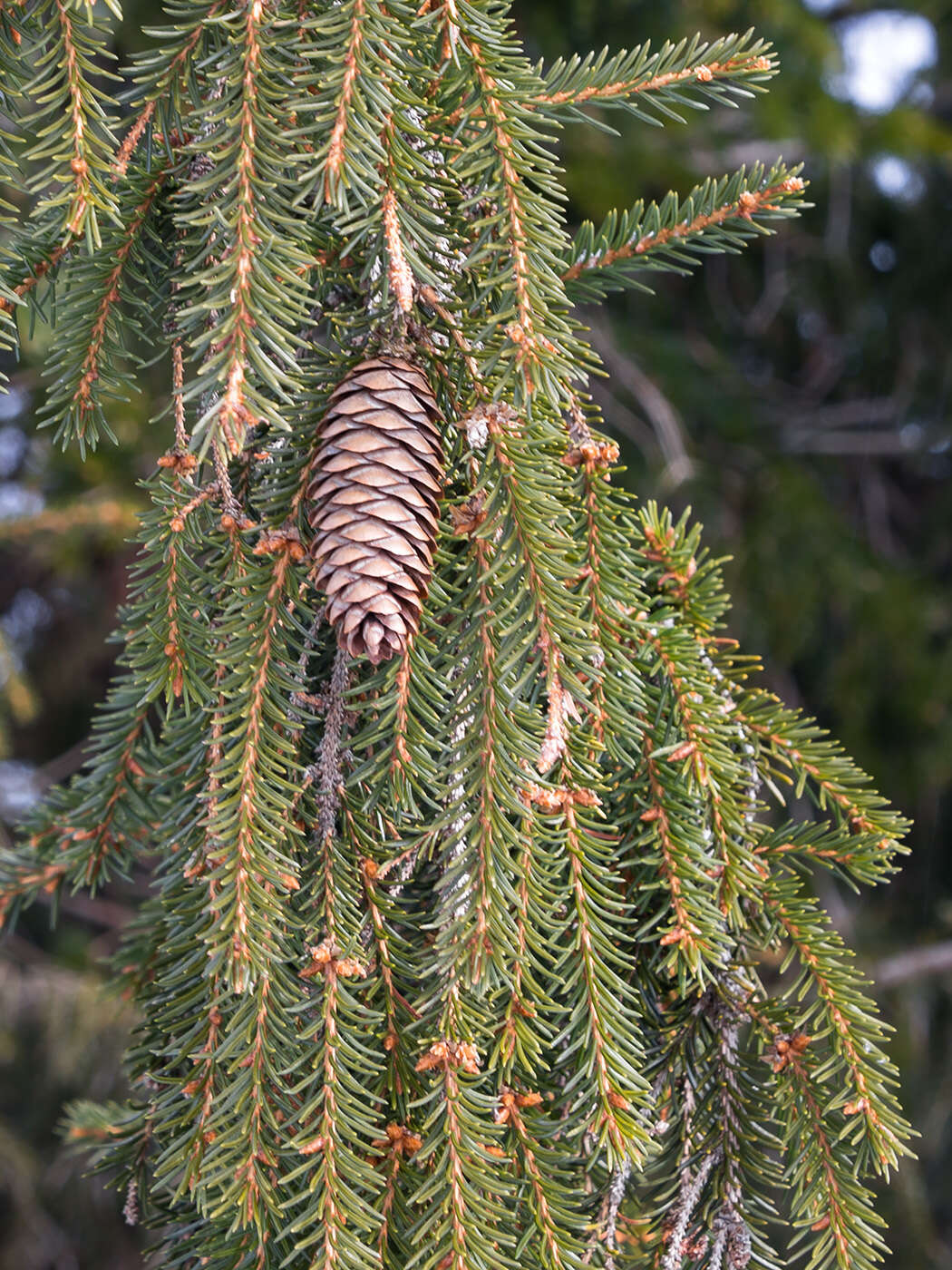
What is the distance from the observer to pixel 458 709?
0.44 m

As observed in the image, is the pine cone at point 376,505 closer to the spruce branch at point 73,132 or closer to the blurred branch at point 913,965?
the spruce branch at point 73,132

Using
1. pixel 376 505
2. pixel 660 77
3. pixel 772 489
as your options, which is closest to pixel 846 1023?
pixel 376 505

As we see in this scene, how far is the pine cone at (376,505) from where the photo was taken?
43cm

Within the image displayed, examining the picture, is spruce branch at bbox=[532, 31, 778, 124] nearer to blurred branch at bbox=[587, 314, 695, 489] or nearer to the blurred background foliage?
the blurred background foliage

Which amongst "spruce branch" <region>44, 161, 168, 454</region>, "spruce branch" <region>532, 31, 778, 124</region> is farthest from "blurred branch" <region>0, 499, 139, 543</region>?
"spruce branch" <region>532, 31, 778, 124</region>

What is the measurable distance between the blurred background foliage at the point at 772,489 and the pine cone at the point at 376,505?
1237 millimetres

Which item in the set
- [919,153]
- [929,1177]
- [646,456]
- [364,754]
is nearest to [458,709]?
[364,754]

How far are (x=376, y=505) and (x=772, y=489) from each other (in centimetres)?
185

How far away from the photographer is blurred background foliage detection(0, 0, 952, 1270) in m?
1.88

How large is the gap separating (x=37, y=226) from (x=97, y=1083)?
2.12m

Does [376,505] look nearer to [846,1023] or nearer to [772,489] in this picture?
[846,1023]

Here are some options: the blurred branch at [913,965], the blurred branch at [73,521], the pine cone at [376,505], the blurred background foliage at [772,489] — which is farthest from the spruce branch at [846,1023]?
the blurred branch at [913,965]

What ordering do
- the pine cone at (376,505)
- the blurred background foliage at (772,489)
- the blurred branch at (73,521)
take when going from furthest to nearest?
the blurred background foliage at (772,489), the blurred branch at (73,521), the pine cone at (376,505)

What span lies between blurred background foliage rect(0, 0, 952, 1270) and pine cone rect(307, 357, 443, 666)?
1.24m
